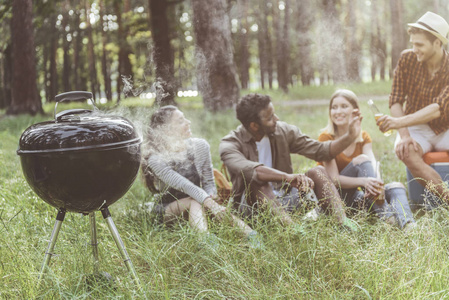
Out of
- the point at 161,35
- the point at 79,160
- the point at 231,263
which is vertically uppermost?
the point at 161,35

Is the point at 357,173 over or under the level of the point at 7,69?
under

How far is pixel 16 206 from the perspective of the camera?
351 cm

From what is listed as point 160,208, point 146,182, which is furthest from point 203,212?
point 146,182

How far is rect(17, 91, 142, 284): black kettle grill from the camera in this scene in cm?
220

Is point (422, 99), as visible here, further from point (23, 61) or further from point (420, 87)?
point (23, 61)

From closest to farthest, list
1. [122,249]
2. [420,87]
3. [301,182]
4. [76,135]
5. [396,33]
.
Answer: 1. [76,135]
2. [122,249]
3. [301,182]
4. [420,87]
5. [396,33]

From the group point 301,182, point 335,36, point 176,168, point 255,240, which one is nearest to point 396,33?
point 335,36

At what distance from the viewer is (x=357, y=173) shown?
3.72 m

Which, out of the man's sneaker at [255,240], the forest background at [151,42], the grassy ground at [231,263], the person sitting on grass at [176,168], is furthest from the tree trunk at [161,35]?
the man's sneaker at [255,240]

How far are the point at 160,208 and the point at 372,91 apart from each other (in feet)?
36.6

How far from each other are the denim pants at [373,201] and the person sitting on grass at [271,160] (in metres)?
0.23

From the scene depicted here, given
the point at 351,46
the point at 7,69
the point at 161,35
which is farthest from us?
the point at 351,46

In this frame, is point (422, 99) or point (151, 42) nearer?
point (422, 99)

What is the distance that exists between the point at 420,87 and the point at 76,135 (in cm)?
310
